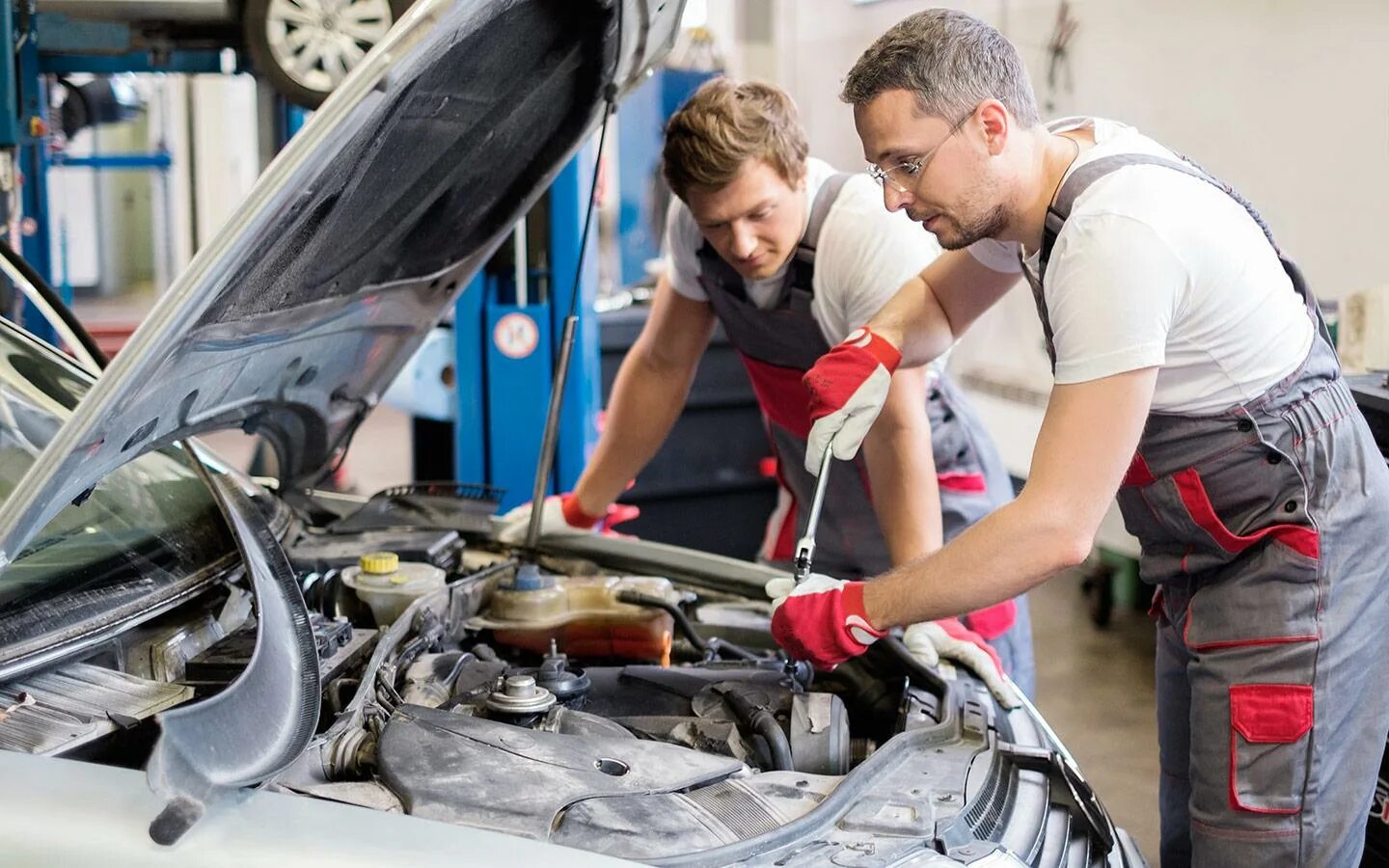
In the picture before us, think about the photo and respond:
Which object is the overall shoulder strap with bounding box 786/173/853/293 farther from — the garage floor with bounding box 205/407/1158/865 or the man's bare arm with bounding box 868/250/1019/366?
the garage floor with bounding box 205/407/1158/865

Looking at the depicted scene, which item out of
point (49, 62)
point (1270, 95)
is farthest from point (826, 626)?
point (49, 62)

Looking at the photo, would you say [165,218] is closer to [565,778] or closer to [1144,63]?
[1144,63]

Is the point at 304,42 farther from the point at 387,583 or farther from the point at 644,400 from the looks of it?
the point at 387,583

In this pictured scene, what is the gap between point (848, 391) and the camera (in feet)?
6.87

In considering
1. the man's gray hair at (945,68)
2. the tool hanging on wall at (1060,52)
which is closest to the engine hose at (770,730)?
the man's gray hair at (945,68)

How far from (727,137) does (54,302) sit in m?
1.10

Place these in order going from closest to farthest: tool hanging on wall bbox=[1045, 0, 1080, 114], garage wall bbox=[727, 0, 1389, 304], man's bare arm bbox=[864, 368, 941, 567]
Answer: man's bare arm bbox=[864, 368, 941, 567]
garage wall bbox=[727, 0, 1389, 304]
tool hanging on wall bbox=[1045, 0, 1080, 114]

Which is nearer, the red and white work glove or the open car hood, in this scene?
the open car hood

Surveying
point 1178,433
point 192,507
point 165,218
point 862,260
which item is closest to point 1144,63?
point 862,260

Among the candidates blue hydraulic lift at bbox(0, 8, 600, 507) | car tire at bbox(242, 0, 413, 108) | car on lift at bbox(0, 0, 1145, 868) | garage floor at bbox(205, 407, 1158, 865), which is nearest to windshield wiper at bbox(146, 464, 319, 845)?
car on lift at bbox(0, 0, 1145, 868)

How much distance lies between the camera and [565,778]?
1515 mm

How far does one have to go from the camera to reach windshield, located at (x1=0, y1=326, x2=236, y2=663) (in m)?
1.63

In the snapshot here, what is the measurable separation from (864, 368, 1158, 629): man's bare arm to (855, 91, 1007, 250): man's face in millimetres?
266

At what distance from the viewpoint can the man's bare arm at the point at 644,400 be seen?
2.91 m
